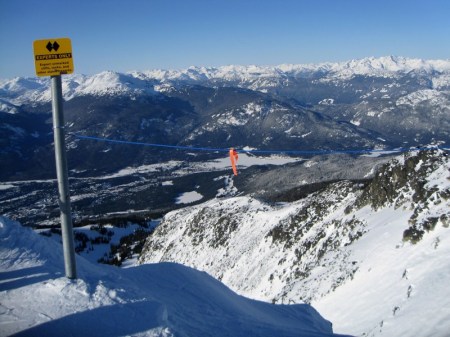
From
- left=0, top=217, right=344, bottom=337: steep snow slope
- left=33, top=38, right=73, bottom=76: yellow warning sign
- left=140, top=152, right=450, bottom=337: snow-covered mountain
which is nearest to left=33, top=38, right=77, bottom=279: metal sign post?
left=33, top=38, right=73, bottom=76: yellow warning sign

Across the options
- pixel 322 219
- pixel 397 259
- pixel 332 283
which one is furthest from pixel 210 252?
pixel 397 259

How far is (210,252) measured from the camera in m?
49.8

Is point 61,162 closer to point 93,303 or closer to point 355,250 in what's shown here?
point 93,303

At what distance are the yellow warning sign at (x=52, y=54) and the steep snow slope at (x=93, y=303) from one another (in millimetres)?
4412

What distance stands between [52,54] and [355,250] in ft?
77.9

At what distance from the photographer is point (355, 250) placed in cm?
2669

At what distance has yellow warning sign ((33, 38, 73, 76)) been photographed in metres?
7.68

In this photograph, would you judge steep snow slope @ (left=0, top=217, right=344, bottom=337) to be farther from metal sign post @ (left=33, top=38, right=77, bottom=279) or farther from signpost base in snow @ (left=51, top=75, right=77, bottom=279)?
signpost base in snow @ (left=51, top=75, right=77, bottom=279)

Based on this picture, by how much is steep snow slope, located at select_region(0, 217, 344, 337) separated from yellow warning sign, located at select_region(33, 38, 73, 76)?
14.5 ft

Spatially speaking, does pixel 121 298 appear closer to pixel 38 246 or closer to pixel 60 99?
pixel 38 246

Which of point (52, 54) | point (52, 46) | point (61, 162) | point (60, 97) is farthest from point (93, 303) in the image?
point (52, 46)

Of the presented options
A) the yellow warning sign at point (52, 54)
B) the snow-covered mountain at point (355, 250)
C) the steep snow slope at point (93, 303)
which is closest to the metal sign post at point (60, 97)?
the yellow warning sign at point (52, 54)

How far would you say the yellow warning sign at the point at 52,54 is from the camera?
25.2ft

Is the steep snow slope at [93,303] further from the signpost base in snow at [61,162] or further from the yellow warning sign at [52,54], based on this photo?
the yellow warning sign at [52,54]
